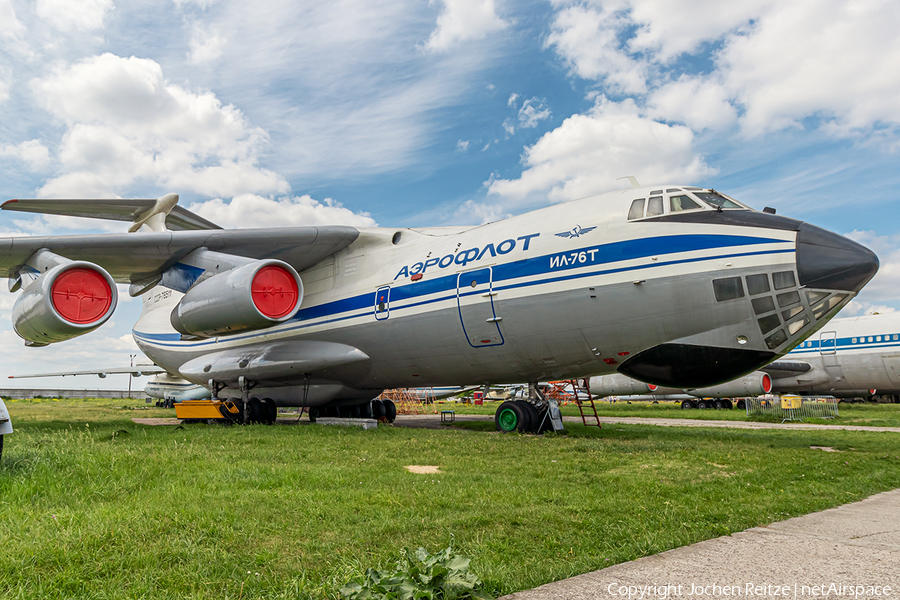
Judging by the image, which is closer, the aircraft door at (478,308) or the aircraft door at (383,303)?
the aircraft door at (478,308)

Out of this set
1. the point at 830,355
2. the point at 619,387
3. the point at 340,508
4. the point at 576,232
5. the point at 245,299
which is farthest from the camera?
the point at 619,387

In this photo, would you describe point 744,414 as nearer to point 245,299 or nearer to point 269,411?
point 269,411

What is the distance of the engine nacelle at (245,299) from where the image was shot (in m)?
10.4

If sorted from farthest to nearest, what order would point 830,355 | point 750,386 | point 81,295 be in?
point 830,355 < point 750,386 < point 81,295

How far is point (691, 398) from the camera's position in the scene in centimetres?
3064

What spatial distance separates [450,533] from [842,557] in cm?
215

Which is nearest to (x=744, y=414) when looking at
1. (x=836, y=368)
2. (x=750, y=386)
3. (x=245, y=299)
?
(x=750, y=386)

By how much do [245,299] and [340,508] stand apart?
22.8 ft

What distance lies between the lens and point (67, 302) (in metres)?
9.73

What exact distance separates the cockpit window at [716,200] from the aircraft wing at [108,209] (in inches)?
522

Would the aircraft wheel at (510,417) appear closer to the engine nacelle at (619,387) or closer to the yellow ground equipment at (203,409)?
the yellow ground equipment at (203,409)

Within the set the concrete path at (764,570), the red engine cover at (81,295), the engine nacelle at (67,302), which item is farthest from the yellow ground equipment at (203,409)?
the concrete path at (764,570)

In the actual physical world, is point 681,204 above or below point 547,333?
above

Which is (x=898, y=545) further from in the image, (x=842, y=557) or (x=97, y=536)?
(x=97, y=536)
